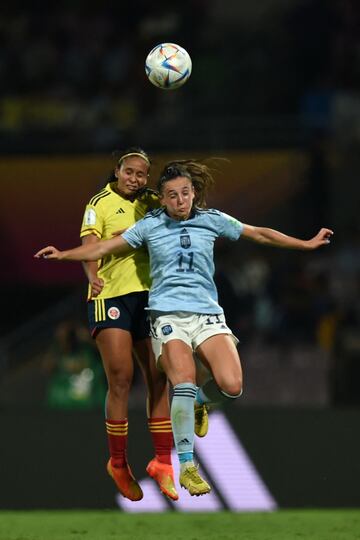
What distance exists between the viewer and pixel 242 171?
16.3m

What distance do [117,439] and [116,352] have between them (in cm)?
64

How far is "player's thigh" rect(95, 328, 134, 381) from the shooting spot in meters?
9.02

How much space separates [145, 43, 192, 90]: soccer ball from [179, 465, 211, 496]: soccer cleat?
8.55 feet

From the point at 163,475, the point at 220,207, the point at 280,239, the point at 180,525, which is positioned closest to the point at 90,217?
the point at 280,239

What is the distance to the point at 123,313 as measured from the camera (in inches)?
358

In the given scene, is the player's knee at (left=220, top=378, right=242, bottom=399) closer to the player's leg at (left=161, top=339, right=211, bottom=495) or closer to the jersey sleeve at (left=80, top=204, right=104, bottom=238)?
the player's leg at (left=161, top=339, right=211, bottom=495)

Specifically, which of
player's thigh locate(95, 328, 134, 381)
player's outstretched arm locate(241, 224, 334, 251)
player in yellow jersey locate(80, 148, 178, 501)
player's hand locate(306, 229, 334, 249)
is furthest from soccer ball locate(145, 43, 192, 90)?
player's thigh locate(95, 328, 134, 381)

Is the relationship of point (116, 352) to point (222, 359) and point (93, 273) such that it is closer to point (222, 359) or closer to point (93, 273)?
point (93, 273)

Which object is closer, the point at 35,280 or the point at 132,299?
the point at 132,299

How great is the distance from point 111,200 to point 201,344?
1.20 metres

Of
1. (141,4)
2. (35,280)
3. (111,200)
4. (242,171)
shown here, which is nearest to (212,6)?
(141,4)

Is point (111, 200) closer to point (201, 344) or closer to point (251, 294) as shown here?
point (201, 344)

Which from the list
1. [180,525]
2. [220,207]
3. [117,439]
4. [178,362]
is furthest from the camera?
[220,207]

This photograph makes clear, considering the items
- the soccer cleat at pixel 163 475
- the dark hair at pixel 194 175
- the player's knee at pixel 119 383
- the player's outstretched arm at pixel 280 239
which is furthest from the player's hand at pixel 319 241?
the soccer cleat at pixel 163 475
